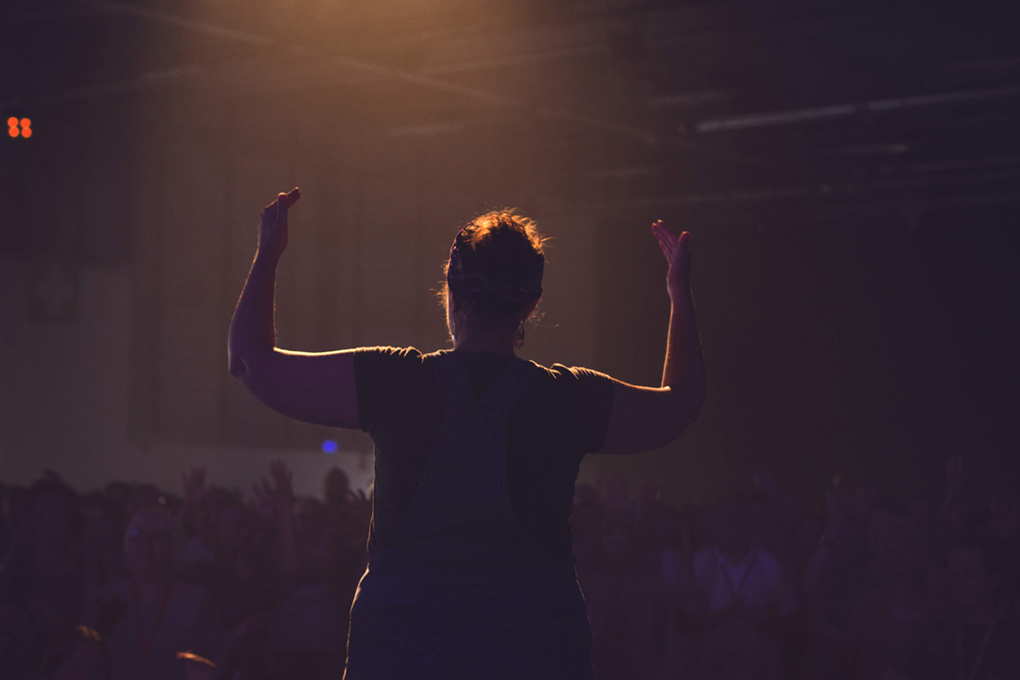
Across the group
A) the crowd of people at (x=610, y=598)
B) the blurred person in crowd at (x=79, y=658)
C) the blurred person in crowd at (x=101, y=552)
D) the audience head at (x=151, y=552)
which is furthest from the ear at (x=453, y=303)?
the blurred person in crowd at (x=101, y=552)

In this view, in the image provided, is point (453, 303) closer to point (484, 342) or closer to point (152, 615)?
point (484, 342)

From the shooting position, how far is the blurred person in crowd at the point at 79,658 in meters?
3.94

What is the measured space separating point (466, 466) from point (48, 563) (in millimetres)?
4175

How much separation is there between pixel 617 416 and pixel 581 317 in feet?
50.5

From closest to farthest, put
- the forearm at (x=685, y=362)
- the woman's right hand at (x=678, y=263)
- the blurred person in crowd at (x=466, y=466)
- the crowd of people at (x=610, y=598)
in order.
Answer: the blurred person in crowd at (x=466, y=466)
the forearm at (x=685, y=362)
the woman's right hand at (x=678, y=263)
the crowd of people at (x=610, y=598)

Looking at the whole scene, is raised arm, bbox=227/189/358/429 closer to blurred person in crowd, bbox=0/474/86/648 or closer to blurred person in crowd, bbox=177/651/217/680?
blurred person in crowd, bbox=177/651/217/680

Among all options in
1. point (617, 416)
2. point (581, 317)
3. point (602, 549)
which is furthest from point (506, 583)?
point (581, 317)

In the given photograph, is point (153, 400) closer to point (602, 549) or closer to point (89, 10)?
point (89, 10)

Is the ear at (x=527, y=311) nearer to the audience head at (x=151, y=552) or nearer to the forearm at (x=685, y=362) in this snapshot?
the forearm at (x=685, y=362)

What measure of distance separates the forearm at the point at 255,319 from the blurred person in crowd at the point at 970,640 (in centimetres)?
391

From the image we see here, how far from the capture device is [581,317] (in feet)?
56.2

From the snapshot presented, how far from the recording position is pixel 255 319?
1.71m

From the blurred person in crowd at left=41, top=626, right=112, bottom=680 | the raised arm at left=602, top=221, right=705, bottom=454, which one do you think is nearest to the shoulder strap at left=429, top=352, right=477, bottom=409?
the raised arm at left=602, top=221, right=705, bottom=454

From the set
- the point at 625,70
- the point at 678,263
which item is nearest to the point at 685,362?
the point at 678,263
